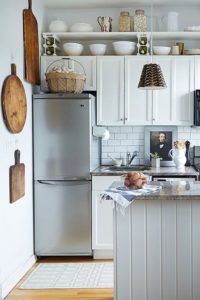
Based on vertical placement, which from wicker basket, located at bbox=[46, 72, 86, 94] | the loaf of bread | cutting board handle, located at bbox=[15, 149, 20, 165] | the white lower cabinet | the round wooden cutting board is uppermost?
wicker basket, located at bbox=[46, 72, 86, 94]

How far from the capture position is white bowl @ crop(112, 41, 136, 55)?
488 cm

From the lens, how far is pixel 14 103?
382 centimetres

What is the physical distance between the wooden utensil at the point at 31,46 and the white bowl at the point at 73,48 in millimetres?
351

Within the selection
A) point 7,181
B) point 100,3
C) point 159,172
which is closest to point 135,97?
point 159,172

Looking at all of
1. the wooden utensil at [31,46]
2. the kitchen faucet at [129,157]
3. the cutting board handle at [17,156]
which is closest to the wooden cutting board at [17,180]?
the cutting board handle at [17,156]

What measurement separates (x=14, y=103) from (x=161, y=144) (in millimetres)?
2062

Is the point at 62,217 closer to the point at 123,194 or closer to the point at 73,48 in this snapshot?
the point at 123,194

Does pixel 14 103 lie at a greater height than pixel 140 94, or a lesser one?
lesser

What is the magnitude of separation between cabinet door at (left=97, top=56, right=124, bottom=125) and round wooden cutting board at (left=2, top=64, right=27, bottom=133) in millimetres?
1017

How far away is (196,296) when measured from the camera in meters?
2.96

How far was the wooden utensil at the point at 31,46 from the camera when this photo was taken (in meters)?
4.28

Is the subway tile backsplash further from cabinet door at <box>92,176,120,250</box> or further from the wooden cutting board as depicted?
the wooden cutting board

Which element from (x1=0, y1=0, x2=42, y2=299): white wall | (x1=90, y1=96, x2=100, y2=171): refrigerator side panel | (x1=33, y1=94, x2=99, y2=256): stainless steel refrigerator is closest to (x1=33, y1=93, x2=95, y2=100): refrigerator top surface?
(x1=33, y1=94, x2=99, y2=256): stainless steel refrigerator

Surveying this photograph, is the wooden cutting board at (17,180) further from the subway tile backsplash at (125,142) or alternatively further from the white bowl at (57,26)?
the white bowl at (57,26)
